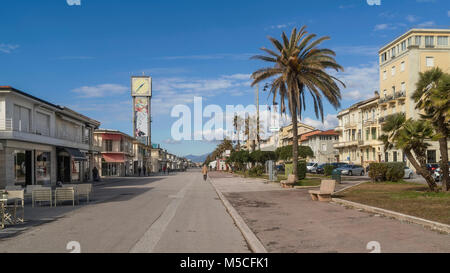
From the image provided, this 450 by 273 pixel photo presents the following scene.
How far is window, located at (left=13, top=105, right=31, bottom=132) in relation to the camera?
29383 millimetres

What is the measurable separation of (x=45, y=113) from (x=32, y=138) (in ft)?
16.2

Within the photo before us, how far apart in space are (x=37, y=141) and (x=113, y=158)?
121 ft

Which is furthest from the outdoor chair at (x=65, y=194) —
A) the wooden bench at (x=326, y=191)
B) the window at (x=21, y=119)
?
the window at (x=21, y=119)

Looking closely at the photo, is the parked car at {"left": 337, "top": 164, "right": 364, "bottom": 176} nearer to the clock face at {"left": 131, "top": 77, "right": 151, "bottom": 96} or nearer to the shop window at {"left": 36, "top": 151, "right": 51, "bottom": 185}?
the shop window at {"left": 36, "top": 151, "right": 51, "bottom": 185}

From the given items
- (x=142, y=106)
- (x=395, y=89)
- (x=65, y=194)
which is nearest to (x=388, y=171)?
(x=65, y=194)

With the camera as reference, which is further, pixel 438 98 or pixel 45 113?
pixel 45 113

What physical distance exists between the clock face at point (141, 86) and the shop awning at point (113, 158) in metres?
41.5

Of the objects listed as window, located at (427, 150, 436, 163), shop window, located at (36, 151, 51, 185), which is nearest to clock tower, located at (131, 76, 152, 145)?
shop window, located at (36, 151, 51, 185)

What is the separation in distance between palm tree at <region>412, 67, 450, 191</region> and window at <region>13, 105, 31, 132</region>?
1036 inches

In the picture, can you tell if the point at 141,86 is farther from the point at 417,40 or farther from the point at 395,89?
the point at 417,40

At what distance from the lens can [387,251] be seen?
720 cm

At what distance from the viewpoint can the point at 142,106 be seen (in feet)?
348
